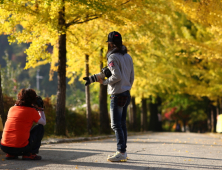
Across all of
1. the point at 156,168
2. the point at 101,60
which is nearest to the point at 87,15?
the point at 101,60

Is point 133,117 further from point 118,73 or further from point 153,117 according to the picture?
point 118,73

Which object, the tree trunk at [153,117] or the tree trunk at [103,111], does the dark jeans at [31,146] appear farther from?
the tree trunk at [153,117]

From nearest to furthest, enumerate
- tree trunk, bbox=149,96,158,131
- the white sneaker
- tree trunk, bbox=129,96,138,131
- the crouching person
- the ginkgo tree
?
the crouching person, the white sneaker, the ginkgo tree, tree trunk, bbox=129,96,138,131, tree trunk, bbox=149,96,158,131

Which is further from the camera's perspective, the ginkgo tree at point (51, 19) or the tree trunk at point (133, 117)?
the tree trunk at point (133, 117)

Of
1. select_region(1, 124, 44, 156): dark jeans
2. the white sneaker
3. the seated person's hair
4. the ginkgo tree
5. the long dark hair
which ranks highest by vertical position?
the ginkgo tree

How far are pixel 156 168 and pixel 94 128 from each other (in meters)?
13.4

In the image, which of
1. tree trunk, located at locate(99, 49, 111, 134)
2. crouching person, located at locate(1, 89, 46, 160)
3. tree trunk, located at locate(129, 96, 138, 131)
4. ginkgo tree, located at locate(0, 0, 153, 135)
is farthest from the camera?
tree trunk, located at locate(129, 96, 138, 131)

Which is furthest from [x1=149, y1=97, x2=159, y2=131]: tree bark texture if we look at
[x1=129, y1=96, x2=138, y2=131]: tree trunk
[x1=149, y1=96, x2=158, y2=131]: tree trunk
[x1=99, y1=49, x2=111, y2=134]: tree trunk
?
[x1=99, y1=49, x2=111, y2=134]: tree trunk

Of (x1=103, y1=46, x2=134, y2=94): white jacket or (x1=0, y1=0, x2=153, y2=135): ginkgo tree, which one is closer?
(x1=103, y1=46, x2=134, y2=94): white jacket

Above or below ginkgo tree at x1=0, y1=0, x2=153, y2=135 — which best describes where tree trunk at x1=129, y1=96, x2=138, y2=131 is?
below

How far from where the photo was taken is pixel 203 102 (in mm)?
29812

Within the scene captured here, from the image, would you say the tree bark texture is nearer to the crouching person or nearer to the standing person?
the standing person

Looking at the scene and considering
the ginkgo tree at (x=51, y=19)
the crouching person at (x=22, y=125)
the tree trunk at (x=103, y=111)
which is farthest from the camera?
the tree trunk at (x=103, y=111)

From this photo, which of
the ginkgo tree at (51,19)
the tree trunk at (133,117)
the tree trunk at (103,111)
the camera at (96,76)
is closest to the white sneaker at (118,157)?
the camera at (96,76)
